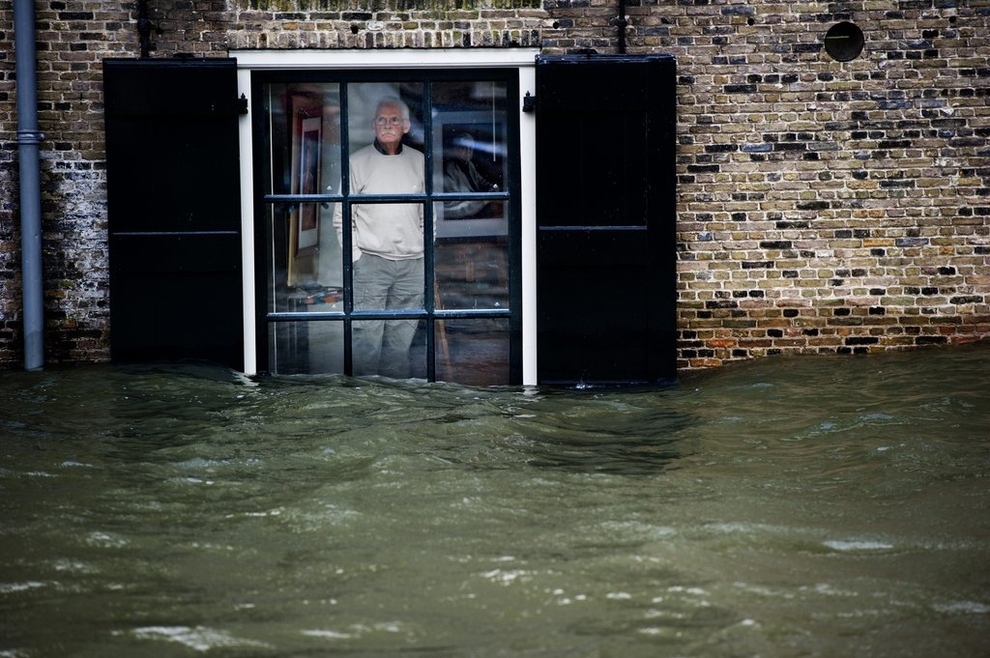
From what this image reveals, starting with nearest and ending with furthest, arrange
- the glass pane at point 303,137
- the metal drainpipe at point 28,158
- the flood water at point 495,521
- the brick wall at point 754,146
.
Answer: the flood water at point 495,521
the metal drainpipe at point 28,158
the brick wall at point 754,146
the glass pane at point 303,137

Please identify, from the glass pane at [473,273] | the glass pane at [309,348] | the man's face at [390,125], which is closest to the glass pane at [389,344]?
the glass pane at [309,348]

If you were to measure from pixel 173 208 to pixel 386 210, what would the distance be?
1305mm

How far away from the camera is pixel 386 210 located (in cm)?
742

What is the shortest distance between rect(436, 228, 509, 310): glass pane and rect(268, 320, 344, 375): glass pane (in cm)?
71

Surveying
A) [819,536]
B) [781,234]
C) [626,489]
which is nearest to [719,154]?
[781,234]

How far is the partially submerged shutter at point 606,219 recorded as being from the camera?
7.13m

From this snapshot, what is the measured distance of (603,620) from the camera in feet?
10.8

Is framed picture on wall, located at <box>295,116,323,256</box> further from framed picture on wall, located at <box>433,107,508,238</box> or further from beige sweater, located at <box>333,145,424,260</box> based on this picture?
framed picture on wall, located at <box>433,107,508,238</box>

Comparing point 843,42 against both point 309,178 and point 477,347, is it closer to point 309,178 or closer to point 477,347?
point 477,347

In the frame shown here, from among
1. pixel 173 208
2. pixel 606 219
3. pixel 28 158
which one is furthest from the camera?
pixel 606 219

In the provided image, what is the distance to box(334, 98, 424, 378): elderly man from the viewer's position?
24.2 feet

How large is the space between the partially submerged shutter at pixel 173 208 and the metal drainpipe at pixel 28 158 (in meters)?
0.43

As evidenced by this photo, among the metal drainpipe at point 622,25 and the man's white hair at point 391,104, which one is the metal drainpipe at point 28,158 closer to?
the man's white hair at point 391,104

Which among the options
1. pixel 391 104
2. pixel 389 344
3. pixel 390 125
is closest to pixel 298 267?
pixel 389 344
